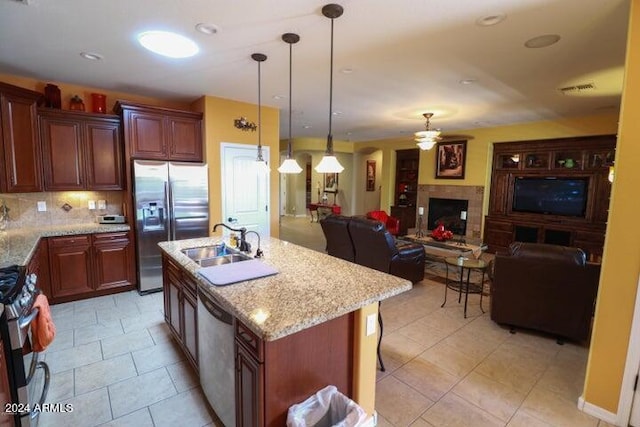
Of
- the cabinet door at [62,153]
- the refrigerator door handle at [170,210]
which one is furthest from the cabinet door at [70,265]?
the refrigerator door handle at [170,210]

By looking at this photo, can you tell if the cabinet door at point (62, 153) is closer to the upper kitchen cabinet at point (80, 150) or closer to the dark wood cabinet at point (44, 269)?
the upper kitchen cabinet at point (80, 150)

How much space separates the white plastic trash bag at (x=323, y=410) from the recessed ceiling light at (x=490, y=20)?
2.61m

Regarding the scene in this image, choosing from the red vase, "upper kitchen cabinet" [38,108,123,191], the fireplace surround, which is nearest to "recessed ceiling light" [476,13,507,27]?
"upper kitchen cabinet" [38,108,123,191]

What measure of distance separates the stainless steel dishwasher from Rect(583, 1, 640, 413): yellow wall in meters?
2.32

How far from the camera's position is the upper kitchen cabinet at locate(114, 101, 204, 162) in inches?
153

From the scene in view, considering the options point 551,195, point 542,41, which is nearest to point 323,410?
point 542,41

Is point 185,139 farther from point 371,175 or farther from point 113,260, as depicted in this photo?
point 371,175

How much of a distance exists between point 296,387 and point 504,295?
8.28 ft

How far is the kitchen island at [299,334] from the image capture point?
1.44 m

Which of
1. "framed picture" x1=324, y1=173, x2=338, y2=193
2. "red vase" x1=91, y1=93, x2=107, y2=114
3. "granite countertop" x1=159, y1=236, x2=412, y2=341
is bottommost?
A: "granite countertop" x1=159, y1=236, x2=412, y2=341

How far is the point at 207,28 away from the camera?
238 centimetres

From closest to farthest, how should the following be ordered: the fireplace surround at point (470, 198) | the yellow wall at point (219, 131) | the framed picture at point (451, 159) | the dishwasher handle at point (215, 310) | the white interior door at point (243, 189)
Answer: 1. the dishwasher handle at point (215, 310)
2. the yellow wall at point (219, 131)
3. the white interior door at point (243, 189)
4. the fireplace surround at point (470, 198)
5. the framed picture at point (451, 159)

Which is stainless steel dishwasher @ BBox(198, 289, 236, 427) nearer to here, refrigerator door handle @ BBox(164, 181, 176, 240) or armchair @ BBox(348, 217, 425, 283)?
refrigerator door handle @ BBox(164, 181, 176, 240)

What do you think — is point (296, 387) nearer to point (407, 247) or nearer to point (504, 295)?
point (504, 295)
